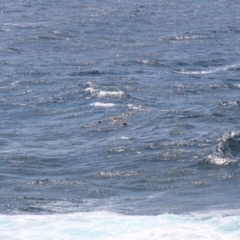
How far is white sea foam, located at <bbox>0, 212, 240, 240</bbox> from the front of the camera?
4250 centimetres

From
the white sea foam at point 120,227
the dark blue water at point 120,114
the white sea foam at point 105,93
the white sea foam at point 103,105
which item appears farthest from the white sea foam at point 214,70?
the white sea foam at point 120,227

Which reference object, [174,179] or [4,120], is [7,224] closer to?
[174,179]

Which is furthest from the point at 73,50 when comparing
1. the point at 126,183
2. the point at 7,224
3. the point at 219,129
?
the point at 7,224

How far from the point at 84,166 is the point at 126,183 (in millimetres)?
4235

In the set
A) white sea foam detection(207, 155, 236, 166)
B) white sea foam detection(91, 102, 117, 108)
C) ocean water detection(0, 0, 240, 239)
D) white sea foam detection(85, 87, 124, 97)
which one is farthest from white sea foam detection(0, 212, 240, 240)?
white sea foam detection(85, 87, 124, 97)

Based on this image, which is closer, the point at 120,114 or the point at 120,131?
the point at 120,131

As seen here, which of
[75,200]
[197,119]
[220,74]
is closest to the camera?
[75,200]

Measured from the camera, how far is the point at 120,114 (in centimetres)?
6419

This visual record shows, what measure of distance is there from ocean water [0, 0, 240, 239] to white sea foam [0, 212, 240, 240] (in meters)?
0.06

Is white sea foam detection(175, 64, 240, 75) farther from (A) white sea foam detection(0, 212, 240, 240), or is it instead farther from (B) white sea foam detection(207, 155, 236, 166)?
(A) white sea foam detection(0, 212, 240, 240)

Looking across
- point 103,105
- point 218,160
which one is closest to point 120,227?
point 218,160

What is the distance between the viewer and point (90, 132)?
2372 inches

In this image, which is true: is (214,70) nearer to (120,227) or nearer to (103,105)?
(103,105)

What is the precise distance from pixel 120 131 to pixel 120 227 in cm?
1684
